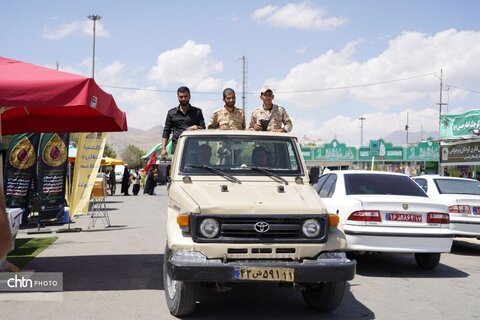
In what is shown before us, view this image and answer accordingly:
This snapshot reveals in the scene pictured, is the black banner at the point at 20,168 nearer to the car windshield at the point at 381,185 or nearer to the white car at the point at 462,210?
the car windshield at the point at 381,185

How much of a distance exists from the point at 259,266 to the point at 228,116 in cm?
335

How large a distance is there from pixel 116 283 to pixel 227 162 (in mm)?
2456

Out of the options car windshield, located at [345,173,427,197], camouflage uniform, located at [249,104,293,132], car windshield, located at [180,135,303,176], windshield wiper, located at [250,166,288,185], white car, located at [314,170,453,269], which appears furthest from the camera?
car windshield, located at [345,173,427,197]

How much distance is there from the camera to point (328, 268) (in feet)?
17.2

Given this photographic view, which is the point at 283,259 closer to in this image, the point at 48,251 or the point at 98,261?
the point at 98,261

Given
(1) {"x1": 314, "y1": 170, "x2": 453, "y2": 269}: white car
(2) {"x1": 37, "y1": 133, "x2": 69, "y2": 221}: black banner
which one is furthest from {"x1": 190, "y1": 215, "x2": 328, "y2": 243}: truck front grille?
(2) {"x1": 37, "y1": 133, "x2": 69, "y2": 221}: black banner

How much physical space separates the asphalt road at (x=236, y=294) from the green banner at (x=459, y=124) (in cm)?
1445

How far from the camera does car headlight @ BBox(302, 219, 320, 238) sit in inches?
215

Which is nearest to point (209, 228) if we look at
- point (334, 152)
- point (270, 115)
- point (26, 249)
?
point (270, 115)

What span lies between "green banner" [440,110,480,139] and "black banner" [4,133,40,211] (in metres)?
18.1

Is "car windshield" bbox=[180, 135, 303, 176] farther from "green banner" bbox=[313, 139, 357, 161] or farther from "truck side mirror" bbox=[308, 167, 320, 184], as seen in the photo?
"green banner" bbox=[313, 139, 357, 161]

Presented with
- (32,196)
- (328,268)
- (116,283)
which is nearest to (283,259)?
(328,268)

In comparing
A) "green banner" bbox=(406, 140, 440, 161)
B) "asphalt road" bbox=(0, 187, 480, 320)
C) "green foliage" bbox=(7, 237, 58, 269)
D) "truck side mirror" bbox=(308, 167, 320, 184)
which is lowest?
"green foliage" bbox=(7, 237, 58, 269)

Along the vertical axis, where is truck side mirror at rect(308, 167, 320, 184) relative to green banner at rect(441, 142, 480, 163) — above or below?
below
